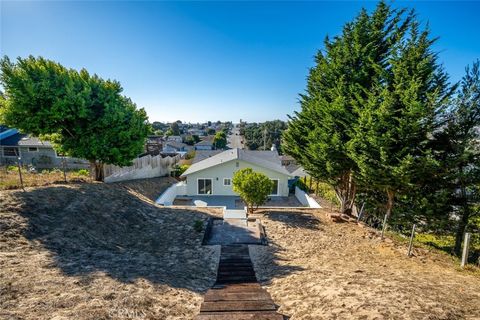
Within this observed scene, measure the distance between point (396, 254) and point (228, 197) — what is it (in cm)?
1472

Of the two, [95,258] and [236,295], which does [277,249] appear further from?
[95,258]

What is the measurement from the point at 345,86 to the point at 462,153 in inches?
233

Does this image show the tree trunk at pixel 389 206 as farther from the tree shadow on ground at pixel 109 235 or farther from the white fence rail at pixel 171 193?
the white fence rail at pixel 171 193

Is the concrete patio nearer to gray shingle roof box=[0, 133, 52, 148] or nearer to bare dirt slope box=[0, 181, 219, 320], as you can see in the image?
bare dirt slope box=[0, 181, 219, 320]

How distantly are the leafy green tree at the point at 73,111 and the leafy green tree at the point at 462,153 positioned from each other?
48.9 feet

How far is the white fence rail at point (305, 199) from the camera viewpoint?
1855cm

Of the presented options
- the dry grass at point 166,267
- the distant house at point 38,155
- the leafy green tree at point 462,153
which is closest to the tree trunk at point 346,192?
the dry grass at point 166,267

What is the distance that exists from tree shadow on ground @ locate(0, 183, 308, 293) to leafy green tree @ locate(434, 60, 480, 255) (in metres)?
7.15

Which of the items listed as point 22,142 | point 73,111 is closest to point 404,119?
point 73,111

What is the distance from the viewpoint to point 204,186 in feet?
73.9

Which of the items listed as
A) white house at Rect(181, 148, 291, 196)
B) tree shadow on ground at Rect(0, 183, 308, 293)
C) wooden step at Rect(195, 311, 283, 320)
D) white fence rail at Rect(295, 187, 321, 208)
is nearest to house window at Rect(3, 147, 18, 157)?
white house at Rect(181, 148, 291, 196)

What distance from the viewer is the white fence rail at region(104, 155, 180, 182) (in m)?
17.0

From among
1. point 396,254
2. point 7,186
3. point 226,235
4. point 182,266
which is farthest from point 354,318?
point 7,186

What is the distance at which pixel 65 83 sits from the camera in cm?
1171
